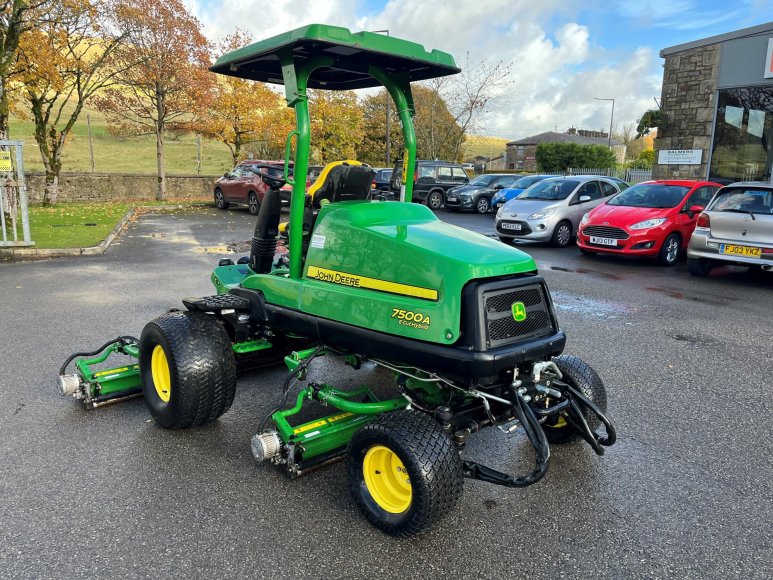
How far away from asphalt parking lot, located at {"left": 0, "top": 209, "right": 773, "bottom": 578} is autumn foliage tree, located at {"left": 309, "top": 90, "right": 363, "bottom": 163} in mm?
23662

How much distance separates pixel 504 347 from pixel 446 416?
47 centimetres

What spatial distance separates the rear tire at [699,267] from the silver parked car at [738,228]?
0.11m

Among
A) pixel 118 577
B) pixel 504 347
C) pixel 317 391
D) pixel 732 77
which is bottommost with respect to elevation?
pixel 118 577

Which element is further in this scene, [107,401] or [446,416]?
[107,401]

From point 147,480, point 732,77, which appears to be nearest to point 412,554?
point 147,480

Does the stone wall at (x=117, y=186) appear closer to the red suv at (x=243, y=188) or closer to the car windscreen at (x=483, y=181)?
the red suv at (x=243, y=188)

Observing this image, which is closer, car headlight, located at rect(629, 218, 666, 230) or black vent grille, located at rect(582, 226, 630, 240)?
car headlight, located at rect(629, 218, 666, 230)

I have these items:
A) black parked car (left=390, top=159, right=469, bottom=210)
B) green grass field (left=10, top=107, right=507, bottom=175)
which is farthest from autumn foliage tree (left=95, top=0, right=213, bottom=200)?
black parked car (left=390, top=159, right=469, bottom=210)

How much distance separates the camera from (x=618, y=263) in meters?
11.1

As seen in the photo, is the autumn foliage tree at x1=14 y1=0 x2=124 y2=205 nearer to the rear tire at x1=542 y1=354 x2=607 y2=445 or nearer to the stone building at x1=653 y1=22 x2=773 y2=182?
the rear tire at x1=542 y1=354 x2=607 y2=445

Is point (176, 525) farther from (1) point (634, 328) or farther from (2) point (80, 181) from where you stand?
(2) point (80, 181)

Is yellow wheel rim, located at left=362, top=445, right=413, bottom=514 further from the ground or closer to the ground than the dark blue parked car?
closer to the ground

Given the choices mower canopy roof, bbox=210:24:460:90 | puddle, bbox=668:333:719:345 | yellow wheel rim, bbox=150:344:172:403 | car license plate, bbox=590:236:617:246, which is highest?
mower canopy roof, bbox=210:24:460:90

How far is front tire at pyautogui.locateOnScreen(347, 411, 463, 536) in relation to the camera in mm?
2727
